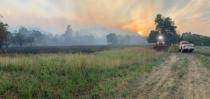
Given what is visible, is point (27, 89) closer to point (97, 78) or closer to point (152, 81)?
point (97, 78)

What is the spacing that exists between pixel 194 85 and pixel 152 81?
2.49m

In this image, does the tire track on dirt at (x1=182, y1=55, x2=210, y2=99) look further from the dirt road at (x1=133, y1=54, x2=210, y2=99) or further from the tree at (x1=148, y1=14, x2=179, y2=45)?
the tree at (x1=148, y1=14, x2=179, y2=45)

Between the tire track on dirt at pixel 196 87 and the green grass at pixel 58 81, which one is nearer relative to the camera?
the tire track on dirt at pixel 196 87

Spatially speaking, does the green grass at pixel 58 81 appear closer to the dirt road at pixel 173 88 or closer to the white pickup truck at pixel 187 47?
the dirt road at pixel 173 88

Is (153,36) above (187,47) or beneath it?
above

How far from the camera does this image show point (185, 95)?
44.5 feet

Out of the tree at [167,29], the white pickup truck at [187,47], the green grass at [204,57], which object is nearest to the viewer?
the green grass at [204,57]

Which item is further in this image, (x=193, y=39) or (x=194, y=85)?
(x=193, y=39)

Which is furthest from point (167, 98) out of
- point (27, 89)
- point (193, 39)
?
point (193, 39)

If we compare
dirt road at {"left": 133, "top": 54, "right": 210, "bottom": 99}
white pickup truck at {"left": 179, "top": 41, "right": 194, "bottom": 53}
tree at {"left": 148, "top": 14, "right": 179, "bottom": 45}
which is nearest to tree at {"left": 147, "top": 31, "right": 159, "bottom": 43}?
tree at {"left": 148, "top": 14, "right": 179, "bottom": 45}

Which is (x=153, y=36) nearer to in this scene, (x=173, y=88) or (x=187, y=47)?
(x=187, y=47)

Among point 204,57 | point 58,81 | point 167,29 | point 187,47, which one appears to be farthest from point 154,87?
point 167,29

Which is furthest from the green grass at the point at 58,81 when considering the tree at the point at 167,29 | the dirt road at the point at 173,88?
the tree at the point at 167,29

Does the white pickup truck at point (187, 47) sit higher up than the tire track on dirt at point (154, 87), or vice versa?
the white pickup truck at point (187, 47)
